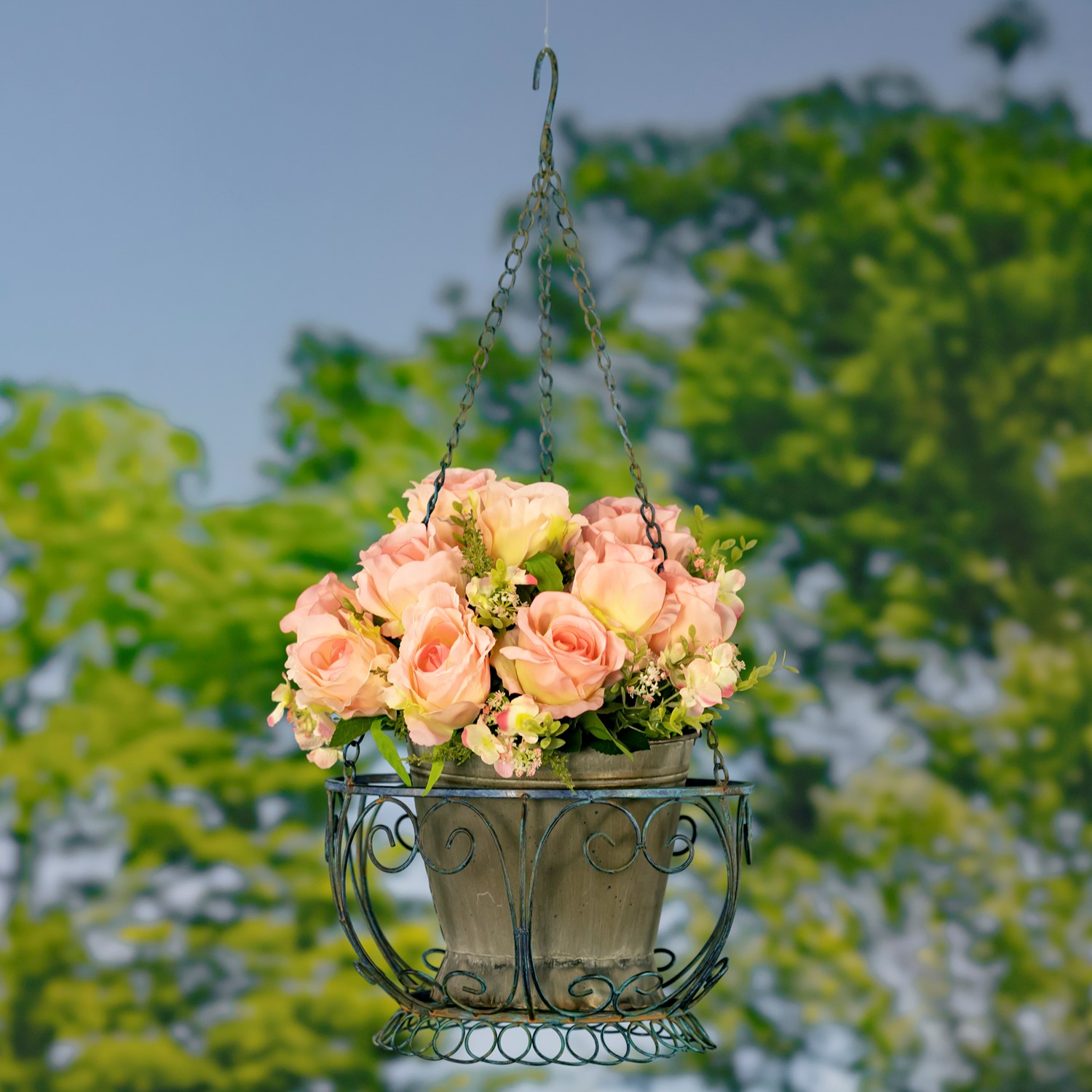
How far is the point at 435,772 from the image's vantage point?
2.74 feet

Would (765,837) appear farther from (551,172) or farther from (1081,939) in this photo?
(551,172)

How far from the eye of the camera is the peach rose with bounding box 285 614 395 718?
856 millimetres

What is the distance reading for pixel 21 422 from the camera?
210cm

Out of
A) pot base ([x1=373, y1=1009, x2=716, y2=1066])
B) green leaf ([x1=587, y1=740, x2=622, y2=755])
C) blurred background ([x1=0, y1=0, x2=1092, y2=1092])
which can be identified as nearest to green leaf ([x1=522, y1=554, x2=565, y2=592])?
green leaf ([x1=587, y1=740, x2=622, y2=755])

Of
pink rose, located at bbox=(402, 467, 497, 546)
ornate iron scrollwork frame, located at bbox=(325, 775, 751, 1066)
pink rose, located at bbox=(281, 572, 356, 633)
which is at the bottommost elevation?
ornate iron scrollwork frame, located at bbox=(325, 775, 751, 1066)

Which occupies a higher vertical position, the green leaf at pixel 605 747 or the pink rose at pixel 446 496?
the pink rose at pixel 446 496

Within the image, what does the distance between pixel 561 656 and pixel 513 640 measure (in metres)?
0.06

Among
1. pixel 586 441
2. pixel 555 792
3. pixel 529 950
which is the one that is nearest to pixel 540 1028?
pixel 529 950

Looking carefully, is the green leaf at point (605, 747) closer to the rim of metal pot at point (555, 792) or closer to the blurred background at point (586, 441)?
the rim of metal pot at point (555, 792)

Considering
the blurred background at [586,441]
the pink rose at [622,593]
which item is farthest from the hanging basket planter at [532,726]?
the blurred background at [586,441]

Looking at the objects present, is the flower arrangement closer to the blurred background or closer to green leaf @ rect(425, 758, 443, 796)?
green leaf @ rect(425, 758, 443, 796)

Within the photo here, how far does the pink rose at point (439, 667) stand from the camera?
81cm

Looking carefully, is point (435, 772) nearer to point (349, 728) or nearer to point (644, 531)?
point (349, 728)

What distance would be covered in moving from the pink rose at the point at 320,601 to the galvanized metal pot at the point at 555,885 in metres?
0.13
